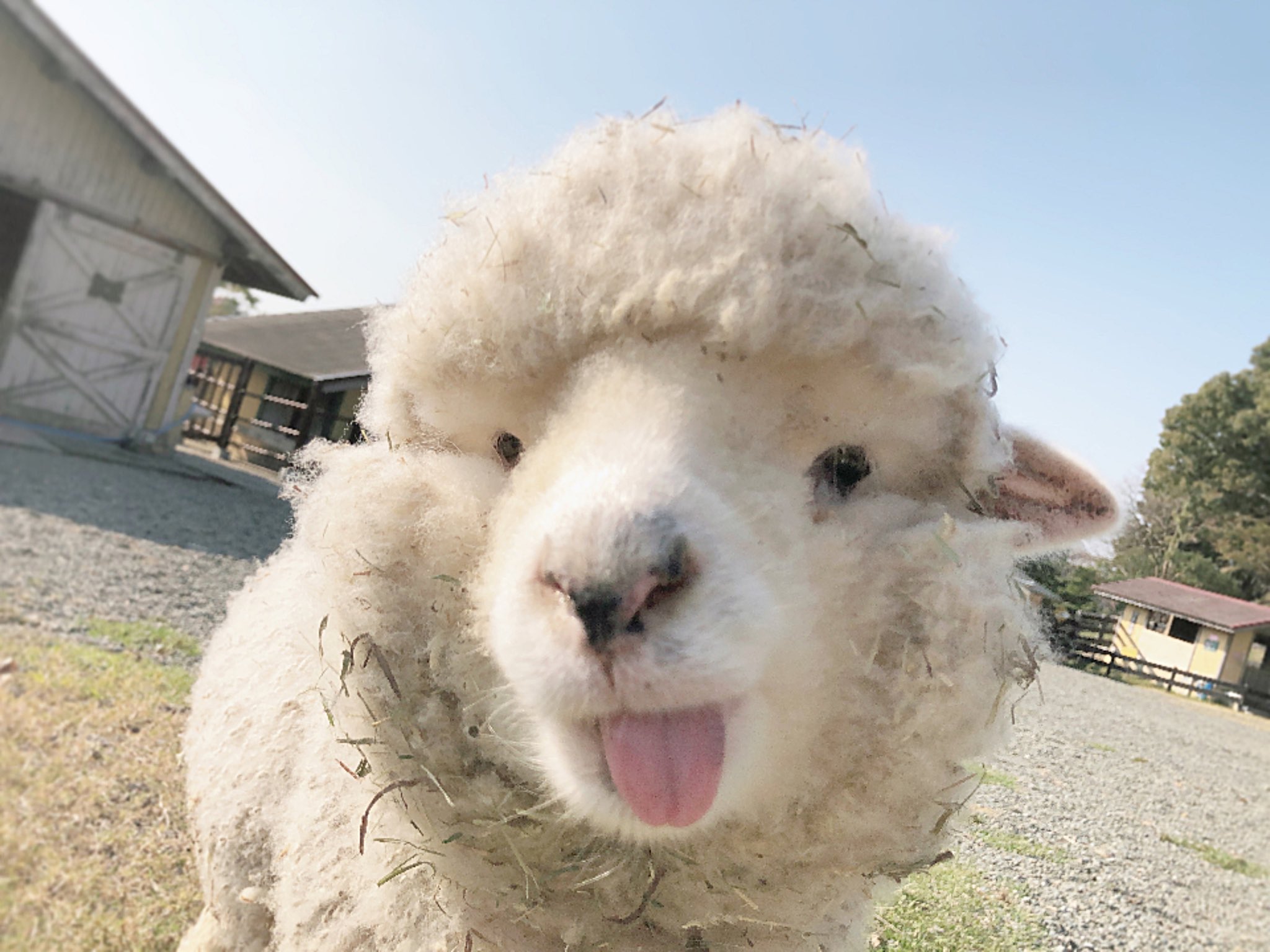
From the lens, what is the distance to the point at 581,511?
3.34ft

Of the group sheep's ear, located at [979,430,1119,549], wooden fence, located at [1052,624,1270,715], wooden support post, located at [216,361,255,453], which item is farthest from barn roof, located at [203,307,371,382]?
wooden fence, located at [1052,624,1270,715]

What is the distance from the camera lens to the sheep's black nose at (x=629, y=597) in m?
0.96

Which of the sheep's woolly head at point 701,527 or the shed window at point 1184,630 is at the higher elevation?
the shed window at point 1184,630

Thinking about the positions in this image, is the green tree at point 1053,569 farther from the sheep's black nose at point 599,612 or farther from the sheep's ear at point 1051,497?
the sheep's black nose at point 599,612

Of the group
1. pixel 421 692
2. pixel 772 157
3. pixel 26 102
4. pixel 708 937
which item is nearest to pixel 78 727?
pixel 421 692

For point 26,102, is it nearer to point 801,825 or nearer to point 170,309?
point 170,309

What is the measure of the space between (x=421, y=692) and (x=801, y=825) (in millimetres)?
665

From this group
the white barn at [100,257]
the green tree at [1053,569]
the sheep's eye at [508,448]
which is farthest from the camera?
the white barn at [100,257]

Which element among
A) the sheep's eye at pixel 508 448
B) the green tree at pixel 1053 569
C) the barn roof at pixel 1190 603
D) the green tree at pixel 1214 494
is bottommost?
the sheep's eye at pixel 508 448

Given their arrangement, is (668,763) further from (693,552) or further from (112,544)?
(112,544)

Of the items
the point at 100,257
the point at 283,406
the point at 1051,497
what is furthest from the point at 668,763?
the point at 283,406

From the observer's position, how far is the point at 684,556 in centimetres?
99

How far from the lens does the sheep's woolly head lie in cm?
108

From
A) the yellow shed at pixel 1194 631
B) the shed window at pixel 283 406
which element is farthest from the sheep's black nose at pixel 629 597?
the yellow shed at pixel 1194 631
